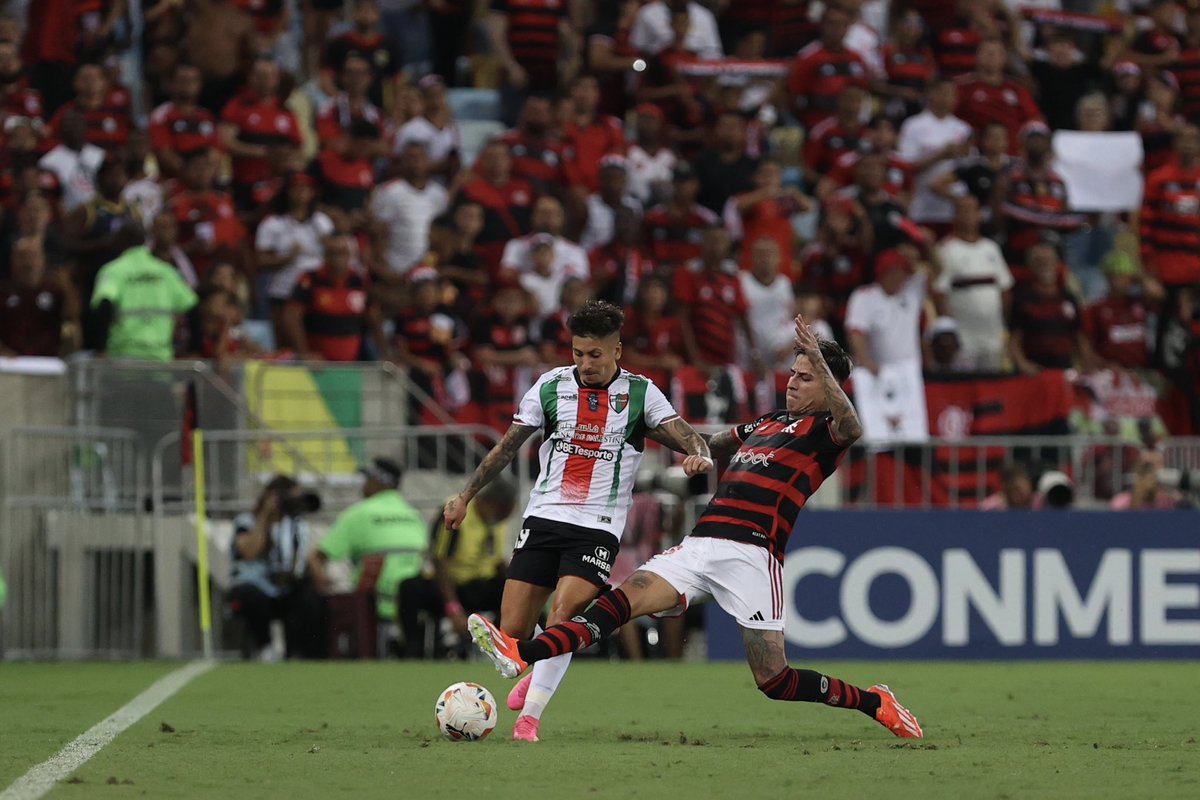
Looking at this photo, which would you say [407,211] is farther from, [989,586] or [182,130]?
[989,586]

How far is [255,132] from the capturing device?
18656mm

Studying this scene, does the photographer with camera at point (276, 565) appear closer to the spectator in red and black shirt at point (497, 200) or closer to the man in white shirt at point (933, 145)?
the spectator in red and black shirt at point (497, 200)

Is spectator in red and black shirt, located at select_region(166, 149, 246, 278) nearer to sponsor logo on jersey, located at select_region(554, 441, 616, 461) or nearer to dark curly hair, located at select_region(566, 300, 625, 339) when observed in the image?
sponsor logo on jersey, located at select_region(554, 441, 616, 461)

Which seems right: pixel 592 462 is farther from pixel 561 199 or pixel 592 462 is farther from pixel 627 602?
pixel 561 199

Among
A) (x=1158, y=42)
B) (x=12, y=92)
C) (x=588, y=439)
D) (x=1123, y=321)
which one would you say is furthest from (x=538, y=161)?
(x=588, y=439)

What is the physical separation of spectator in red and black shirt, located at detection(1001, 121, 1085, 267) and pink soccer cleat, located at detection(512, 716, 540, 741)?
40.8 ft

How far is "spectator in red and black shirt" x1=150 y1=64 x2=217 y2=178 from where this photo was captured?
1806cm

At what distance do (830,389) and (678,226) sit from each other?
35.4 ft

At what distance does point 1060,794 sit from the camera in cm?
664

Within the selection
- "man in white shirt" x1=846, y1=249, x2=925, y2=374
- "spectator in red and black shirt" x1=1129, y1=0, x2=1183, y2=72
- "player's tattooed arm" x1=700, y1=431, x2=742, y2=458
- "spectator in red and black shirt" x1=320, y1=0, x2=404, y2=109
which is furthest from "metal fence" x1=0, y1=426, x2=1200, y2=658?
"spectator in red and black shirt" x1=1129, y1=0, x2=1183, y2=72

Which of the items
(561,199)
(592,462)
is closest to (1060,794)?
(592,462)

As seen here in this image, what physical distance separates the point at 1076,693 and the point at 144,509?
25.5ft

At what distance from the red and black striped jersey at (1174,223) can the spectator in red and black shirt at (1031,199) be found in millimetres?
898

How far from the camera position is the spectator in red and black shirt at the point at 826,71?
20.8 m
